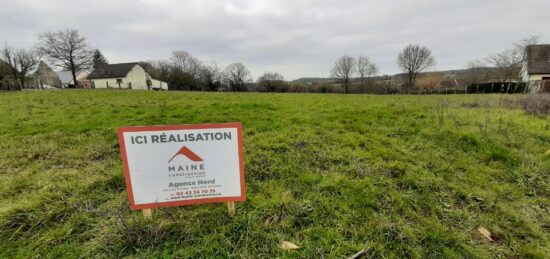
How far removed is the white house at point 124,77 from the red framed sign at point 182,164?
1923 inches

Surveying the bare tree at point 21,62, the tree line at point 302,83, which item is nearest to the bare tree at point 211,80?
the tree line at point 302,83

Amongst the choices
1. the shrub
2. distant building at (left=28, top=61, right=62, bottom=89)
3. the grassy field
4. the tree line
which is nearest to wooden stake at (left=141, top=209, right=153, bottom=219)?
the grassy field

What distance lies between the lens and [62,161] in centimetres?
398

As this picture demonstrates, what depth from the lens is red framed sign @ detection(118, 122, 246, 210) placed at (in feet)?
7.20

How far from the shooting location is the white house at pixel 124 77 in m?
44.8

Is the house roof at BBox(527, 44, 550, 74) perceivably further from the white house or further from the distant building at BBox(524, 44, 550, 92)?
the white house

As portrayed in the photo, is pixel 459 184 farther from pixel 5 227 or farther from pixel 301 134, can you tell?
pixel 5 227

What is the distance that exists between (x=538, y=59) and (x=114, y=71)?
223ft

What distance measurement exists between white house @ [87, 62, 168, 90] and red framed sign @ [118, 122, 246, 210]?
160 ft

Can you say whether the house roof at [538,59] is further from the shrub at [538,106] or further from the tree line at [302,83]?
the shrub at [538,106]

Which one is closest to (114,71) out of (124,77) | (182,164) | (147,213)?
(124,77)

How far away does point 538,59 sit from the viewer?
29250mm

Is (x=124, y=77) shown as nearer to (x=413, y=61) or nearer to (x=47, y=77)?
(x=47, y=77)

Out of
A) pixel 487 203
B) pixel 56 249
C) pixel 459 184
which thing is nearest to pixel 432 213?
pixel 487 203
